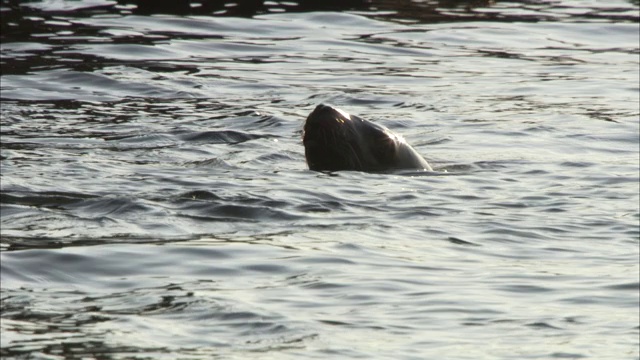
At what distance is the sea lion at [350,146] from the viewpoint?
1048 centimetres

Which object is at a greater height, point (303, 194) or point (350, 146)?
point (350, 146)

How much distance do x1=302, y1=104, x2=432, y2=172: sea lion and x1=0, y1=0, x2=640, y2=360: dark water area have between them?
0.63 ft

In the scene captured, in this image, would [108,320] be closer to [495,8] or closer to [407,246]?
[407,246]

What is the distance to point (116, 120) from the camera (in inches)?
510

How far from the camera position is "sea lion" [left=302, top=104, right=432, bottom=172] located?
1048 centimetres

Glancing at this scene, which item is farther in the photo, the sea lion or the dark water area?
the sea lion

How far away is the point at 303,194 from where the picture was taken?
381 inches

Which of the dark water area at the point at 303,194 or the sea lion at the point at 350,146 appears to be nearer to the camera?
the dark water area at the point at 303,194

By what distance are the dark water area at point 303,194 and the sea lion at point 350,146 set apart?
0.63 ft

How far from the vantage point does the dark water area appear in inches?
250

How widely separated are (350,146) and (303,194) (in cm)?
118

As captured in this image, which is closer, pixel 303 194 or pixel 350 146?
pixel 303 194

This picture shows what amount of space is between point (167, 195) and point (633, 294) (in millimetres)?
3320

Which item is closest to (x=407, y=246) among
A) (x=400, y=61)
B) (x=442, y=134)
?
(x=442, y=134)
